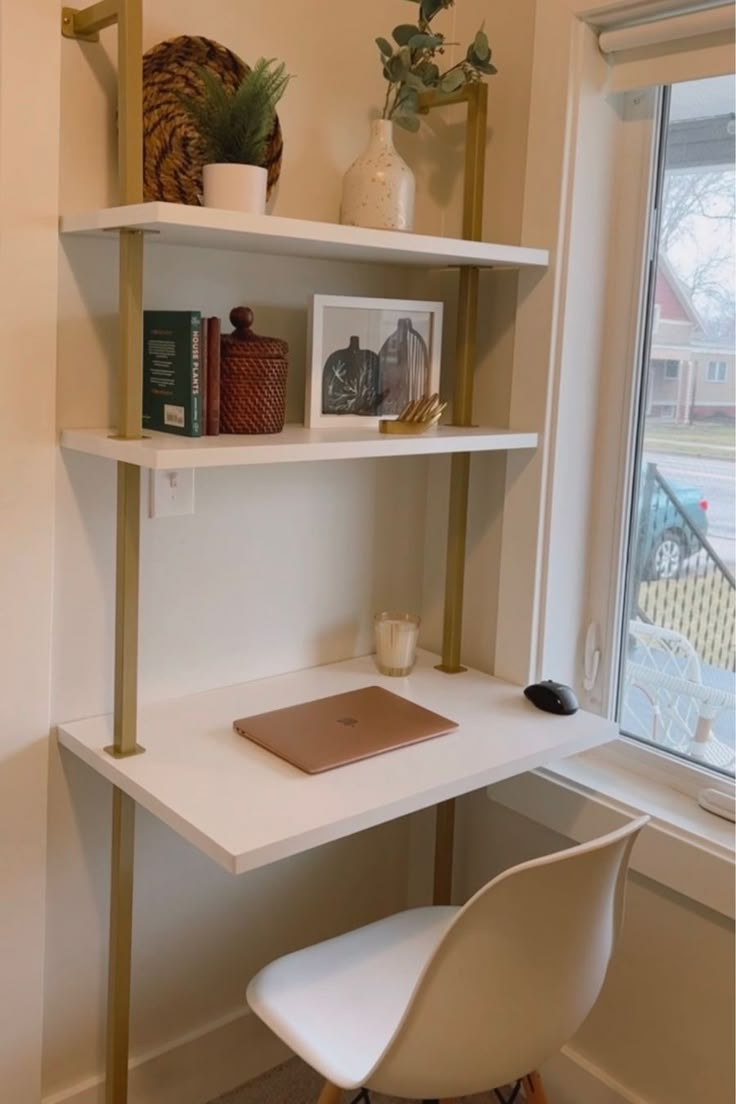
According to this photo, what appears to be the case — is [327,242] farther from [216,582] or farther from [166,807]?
[166,807]

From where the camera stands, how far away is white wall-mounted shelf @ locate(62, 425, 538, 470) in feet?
4.38

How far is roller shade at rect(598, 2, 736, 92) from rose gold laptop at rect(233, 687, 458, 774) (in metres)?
1.07

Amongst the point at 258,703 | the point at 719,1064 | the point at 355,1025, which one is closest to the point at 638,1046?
the point at 719,1064

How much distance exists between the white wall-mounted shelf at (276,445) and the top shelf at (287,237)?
0.27 metres

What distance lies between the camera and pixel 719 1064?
1619mm

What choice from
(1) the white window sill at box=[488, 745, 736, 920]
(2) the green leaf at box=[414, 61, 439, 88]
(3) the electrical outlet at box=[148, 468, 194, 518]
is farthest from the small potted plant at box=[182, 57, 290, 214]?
(1) the white window sill at box=[488, 745, 736, 920]

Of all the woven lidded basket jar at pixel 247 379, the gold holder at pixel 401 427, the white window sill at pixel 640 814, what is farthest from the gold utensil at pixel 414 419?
the white window sill at pixel 640 814

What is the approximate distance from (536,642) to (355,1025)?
738mm

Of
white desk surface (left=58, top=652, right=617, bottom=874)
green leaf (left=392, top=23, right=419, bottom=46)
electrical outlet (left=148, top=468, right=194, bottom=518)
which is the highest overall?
green leaf (left=392, top=23, right=419, bottom=46)

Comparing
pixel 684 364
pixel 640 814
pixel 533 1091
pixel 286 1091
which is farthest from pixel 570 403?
pixel 286 1091

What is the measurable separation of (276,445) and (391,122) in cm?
64

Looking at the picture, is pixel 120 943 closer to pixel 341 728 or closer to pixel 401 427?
pixel 341 728

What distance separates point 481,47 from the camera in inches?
65.0

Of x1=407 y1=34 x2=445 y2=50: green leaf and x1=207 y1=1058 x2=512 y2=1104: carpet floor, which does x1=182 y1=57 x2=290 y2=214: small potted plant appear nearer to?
x1=407 y1=34 x2=445 y2=50: green leaf
